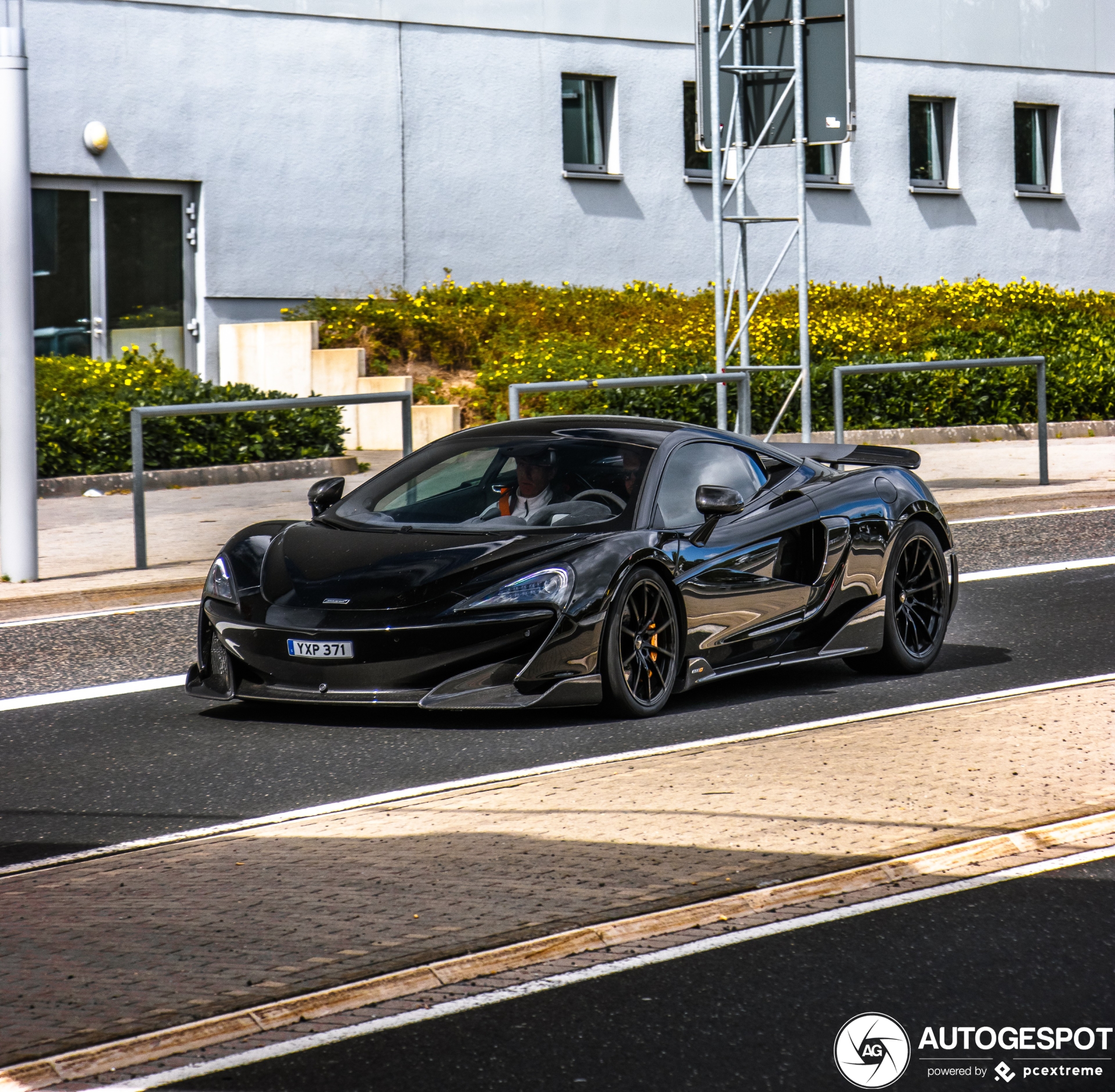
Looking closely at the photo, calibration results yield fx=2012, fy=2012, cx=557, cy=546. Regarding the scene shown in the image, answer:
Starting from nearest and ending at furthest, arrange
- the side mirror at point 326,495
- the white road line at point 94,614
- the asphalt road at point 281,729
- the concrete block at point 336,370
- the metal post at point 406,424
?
the asphalt road at point 281,729, the side mirror at point 326,495, the white road line at point 94,614, the metal post at point 406,424, the concrete block at point 336,370

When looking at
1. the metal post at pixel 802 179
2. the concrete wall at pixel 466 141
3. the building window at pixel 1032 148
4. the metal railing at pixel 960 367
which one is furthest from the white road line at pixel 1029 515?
the building window at pixel 1032 148

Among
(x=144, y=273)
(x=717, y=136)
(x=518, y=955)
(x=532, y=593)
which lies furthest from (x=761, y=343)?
(x=518, y=955)

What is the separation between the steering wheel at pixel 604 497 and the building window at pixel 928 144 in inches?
883

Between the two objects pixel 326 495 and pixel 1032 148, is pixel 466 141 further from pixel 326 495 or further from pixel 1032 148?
pixel 326 495

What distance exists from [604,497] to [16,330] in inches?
214

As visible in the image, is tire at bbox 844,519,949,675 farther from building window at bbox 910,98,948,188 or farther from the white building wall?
building window at bbox 910,98,948,188

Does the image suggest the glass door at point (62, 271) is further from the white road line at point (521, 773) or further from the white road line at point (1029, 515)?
the white road line at point (521, 773)

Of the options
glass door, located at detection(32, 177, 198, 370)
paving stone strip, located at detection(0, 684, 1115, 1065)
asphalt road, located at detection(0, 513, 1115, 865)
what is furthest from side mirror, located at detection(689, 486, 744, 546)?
glass door, located at detection(32, 177, 198, 370)

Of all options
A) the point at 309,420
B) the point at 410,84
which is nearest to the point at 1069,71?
the point at 410,84

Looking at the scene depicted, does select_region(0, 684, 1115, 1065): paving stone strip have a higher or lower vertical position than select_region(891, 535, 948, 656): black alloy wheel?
lower

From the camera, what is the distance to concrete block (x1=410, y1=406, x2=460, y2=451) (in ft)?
66.5

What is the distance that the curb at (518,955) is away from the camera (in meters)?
4.02

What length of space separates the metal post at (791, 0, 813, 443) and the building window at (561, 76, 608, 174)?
388 inches

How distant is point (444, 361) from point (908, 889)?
17.1 meters
